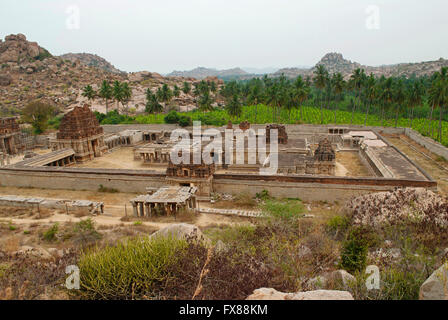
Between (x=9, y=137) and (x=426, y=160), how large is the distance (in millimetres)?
62178

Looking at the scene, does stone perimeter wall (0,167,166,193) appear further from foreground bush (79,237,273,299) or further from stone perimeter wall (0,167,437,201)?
foreground bush (79,237,273,299)

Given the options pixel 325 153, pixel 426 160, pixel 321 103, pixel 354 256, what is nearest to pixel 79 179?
pixel 325 153

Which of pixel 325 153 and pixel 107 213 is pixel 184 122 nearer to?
pixel 325 153

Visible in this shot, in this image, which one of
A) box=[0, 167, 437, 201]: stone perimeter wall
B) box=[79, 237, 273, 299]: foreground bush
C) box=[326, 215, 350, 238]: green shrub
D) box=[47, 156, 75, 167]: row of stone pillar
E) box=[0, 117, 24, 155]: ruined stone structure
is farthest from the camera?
box=[0, 117, 24, 155]: ruined stone structure

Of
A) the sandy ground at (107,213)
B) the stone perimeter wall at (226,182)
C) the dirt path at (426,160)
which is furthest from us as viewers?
the dirt path at (426,160)

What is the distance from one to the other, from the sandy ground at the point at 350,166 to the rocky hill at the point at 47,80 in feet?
183

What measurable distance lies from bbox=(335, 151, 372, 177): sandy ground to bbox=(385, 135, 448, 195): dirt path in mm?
7081

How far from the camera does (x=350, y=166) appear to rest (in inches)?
1553

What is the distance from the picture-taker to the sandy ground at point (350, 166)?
118 feet

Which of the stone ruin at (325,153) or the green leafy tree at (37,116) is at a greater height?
the green leafy tree at (37,116)

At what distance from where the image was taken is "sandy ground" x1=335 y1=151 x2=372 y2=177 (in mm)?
35906

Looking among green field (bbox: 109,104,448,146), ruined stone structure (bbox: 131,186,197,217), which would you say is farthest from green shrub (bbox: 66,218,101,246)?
green field (bbox: 109,104,448,146)

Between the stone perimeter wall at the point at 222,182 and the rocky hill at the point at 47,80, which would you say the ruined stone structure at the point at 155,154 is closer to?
the stone perimeter wall at the point at 222,182

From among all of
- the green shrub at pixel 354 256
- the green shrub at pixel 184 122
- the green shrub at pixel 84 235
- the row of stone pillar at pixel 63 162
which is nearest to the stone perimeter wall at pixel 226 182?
the row of stone pillar at pixel 63 162
